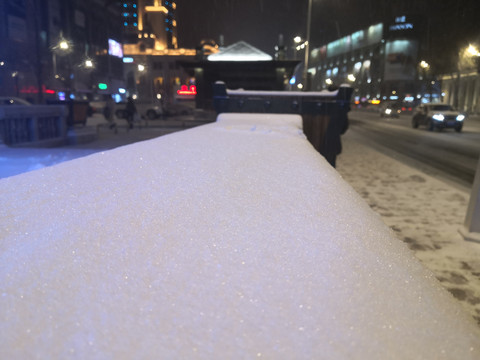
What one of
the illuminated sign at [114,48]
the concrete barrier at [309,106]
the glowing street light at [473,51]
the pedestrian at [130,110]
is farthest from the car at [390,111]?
the illuminated sign at [114,48]

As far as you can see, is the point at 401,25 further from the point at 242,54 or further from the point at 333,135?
the point at 333,135

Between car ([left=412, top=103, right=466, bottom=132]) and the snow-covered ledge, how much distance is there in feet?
74.4

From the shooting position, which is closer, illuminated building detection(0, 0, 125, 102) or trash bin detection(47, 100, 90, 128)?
trash bin detection(47, 100, 90, 128)

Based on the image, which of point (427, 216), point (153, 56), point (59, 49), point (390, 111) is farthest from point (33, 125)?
point (153, 56)

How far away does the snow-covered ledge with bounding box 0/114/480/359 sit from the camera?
2.48ft

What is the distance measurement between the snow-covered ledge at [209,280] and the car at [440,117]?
22.7 meters

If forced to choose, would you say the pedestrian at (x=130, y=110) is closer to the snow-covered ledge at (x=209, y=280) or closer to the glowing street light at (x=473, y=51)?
the snow-covered ledge at (x=209, y=280)

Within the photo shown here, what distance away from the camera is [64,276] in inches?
36.5

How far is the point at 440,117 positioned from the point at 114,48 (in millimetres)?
62848

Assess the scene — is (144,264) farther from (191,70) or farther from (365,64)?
(365,64)

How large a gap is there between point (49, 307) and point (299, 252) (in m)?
0.66

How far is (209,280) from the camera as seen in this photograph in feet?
3.04

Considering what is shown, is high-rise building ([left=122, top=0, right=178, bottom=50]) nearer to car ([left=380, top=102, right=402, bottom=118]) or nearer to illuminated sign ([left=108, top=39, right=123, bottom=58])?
illuminated sign ([left=108, top=39, right=123, bottom=58])

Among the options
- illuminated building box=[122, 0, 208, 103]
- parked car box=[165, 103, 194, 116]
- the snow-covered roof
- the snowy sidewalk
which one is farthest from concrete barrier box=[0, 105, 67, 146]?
illuminated building box=[122, 0, 208, 103]
